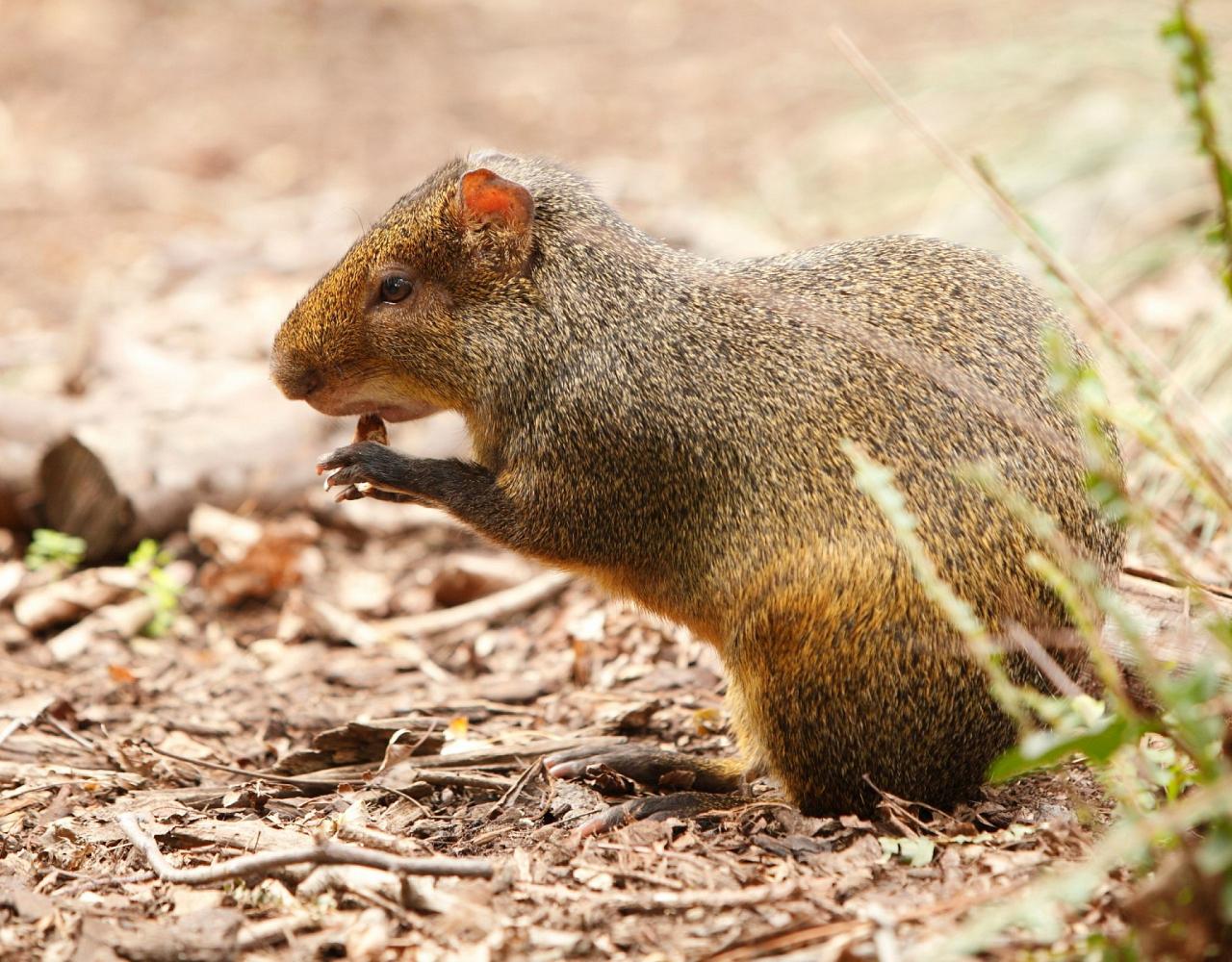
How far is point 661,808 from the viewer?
15.1 feet

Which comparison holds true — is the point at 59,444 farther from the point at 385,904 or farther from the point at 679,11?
the point at 679,11

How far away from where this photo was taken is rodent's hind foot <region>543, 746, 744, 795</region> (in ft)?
16.2

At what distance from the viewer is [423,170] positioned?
13.5 metres

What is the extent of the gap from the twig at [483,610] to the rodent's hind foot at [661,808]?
2356mm

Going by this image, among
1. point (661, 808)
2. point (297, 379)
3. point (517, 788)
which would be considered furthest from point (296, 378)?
point (661, 808)

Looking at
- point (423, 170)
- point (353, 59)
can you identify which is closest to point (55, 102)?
point (353, 59)

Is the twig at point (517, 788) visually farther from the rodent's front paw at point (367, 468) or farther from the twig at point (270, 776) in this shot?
the rodent's front paw at point (367, 468)

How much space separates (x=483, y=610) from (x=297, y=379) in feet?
7.16

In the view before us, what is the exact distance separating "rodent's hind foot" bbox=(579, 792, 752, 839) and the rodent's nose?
190 cm

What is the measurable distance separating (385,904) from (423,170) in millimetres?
10732

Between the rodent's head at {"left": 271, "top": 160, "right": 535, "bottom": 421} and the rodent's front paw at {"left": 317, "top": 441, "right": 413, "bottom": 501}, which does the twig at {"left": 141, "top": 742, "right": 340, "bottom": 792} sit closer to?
the rodent's front paw at {"left": 317, "top": 441, "right": 413, "bottom": 501}

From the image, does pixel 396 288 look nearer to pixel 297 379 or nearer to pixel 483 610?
pixel 297 379

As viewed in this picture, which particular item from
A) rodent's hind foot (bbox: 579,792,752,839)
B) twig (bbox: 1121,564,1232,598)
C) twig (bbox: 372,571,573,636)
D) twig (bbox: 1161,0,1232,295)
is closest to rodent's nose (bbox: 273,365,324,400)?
rodent's hind foot (bbox: 579,792,752,839)

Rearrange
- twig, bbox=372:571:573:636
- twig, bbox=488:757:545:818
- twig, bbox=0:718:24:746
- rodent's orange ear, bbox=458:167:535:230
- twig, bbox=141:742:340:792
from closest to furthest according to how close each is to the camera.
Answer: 1. twig, bbox=488:757:545:818
2. rodent's orange ear, bbox=458:167:535:230
3. twig, bbox=141:742:340:792
4. twig, bbox=0:718:24:746
5. twig, bbox=372:571:573:636
